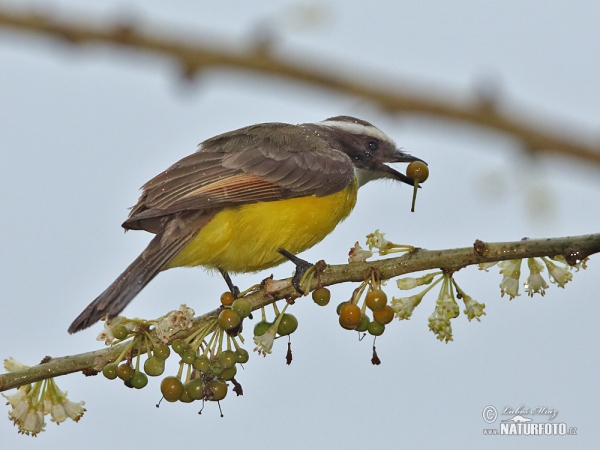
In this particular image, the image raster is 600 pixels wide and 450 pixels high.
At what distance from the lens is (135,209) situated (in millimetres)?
5020

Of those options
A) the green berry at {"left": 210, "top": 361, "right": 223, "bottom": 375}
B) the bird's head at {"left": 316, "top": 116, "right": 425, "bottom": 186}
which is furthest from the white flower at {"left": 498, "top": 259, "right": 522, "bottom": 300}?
the bird's head at {"left": 316, "top": 116, "right": 425, "bottom": 186}

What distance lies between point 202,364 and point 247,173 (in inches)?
80.9

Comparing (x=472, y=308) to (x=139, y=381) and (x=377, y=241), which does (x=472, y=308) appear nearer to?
(x=377, y=241)

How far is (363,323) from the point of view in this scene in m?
3.60

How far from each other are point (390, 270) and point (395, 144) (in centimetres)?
284

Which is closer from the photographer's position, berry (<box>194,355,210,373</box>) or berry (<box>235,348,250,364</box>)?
berry (<box>194,355,210,373</box>)

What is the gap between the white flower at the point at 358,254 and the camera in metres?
A: 3.69

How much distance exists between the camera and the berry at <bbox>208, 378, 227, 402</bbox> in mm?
3590

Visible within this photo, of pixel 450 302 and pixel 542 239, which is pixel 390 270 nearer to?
pixel 450 302

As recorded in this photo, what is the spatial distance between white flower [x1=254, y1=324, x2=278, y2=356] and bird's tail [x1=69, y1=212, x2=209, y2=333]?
67cm

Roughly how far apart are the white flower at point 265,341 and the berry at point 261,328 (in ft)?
0.07

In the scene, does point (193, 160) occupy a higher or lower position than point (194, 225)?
higher

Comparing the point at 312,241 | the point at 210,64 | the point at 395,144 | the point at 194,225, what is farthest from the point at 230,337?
the point at 395,144

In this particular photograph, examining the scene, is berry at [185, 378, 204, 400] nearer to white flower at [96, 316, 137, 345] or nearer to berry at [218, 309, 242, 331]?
berry at [218, 309, 242, 331]
